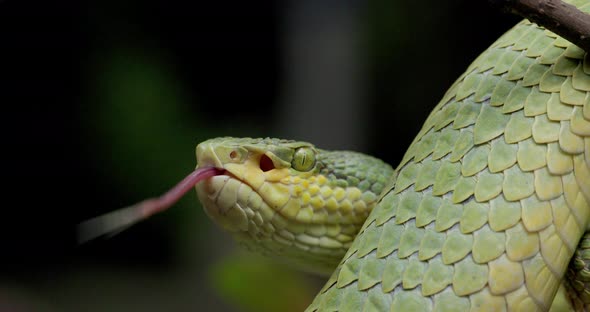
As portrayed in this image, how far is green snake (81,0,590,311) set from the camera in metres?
1.49

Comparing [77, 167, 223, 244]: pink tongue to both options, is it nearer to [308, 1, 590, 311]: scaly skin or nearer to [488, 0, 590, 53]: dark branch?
[308, 1, 590, 311]: scaly skin

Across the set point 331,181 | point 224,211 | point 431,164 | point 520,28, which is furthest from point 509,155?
point 224,211

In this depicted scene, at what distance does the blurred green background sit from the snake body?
14.3ft

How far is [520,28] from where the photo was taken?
1.85 meters

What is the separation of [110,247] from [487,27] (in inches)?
187

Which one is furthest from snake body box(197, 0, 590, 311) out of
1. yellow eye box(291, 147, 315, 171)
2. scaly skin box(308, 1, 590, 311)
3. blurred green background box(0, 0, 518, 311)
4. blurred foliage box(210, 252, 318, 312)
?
blurred green background box(0, 0, 518, 311)

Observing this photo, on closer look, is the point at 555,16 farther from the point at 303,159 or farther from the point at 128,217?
the point at 128,217

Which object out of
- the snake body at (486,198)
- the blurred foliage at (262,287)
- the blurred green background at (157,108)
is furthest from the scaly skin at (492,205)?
the blurred green background at (157,108)

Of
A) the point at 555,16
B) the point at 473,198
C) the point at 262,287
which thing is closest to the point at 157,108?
the point at 262,287

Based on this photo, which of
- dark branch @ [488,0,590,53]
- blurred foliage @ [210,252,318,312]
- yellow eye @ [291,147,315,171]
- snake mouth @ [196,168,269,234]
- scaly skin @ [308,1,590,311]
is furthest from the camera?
blurred foliage @ [210,252,318,312]

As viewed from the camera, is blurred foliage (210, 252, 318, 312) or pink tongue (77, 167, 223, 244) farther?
blurred foliage (210, 252, 318, 312)

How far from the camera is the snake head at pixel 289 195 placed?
6.02 ft

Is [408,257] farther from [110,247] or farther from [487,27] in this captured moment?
[110,247]

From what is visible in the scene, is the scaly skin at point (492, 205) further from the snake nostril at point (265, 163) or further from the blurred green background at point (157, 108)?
the blurred green background at point (157, 108)
